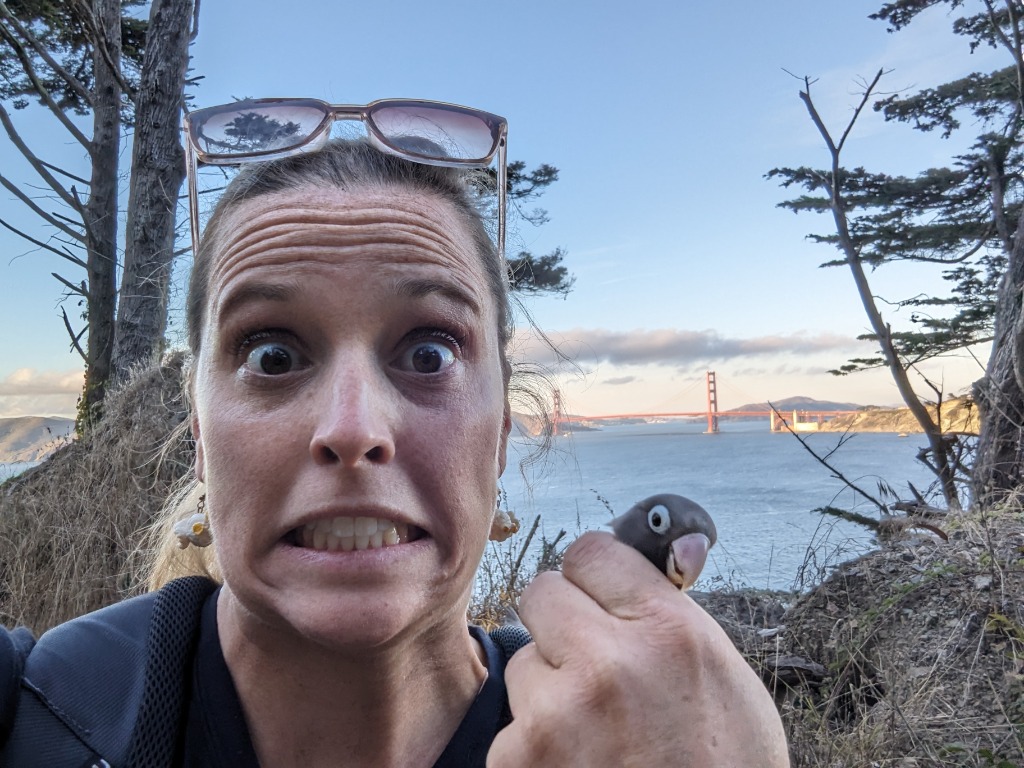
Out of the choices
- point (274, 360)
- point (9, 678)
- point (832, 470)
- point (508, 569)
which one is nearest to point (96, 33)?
point (508, 569)

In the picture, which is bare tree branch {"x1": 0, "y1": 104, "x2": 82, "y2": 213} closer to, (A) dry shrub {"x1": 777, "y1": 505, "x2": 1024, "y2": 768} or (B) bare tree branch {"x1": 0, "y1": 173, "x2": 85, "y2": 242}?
(B) bare tree branch {"x1": 0, "y1": 173, "x2": 85, "y2": 242}

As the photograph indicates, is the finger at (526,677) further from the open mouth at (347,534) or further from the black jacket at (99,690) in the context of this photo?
the black jacket at (99,690)

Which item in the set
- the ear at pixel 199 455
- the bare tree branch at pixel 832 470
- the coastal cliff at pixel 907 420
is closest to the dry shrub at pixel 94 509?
the ear at pixel 199 455

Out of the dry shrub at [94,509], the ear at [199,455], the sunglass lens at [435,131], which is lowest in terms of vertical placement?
the dry shrub at [94,509]

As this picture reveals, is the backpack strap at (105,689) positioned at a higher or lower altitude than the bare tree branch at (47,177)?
lower

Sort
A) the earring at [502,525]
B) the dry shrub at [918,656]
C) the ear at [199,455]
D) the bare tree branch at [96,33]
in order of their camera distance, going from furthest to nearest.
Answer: the bare tree branch at [96,33] < the dry shrub at [918,656] < the earring at [502,525] < the ear at [199,455]

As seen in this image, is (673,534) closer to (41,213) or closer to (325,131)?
(325,131)
